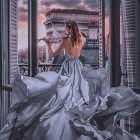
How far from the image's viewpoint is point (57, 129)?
0.64m

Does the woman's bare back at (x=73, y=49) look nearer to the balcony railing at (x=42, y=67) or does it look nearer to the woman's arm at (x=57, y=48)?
the woman's arm at (x=57, y=48)

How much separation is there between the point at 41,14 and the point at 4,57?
50cm

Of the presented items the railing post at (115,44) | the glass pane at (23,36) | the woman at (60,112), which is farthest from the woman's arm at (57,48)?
the woman at (60,112)

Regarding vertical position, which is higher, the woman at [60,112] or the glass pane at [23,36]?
the glass pane at [23,36]

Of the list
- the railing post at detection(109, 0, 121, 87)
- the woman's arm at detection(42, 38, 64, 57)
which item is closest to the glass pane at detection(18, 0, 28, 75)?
the woman's arm at detection(42, 38, 64, 57)

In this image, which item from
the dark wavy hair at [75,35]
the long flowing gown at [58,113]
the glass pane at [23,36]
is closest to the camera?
the long flowing gown at [58,113]

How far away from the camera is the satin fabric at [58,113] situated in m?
0.64

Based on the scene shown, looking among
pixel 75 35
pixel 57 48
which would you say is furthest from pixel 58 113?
pixel 57 48

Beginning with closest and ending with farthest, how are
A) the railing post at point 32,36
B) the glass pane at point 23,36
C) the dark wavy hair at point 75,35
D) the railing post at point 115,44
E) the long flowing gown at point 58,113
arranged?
the long flowing gown at point 58,113
the railing post at point 115,44
the dark wavy hair at point 75,35
the railing post at point 32,36
the glass pane at point 23,36

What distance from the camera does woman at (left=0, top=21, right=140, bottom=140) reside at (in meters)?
0.64

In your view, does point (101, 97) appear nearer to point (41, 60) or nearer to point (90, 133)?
point (90, 133)

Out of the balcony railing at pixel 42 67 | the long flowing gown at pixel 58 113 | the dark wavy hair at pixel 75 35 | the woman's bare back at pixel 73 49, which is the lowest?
the long flowing gown at pixel 58 113

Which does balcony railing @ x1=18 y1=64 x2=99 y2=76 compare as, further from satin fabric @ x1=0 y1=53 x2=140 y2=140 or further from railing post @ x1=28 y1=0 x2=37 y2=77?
satin fabric @ x1=0 y1=53 x2=140 y2=140

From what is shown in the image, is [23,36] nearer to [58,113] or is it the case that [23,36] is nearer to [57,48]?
[57,48]
